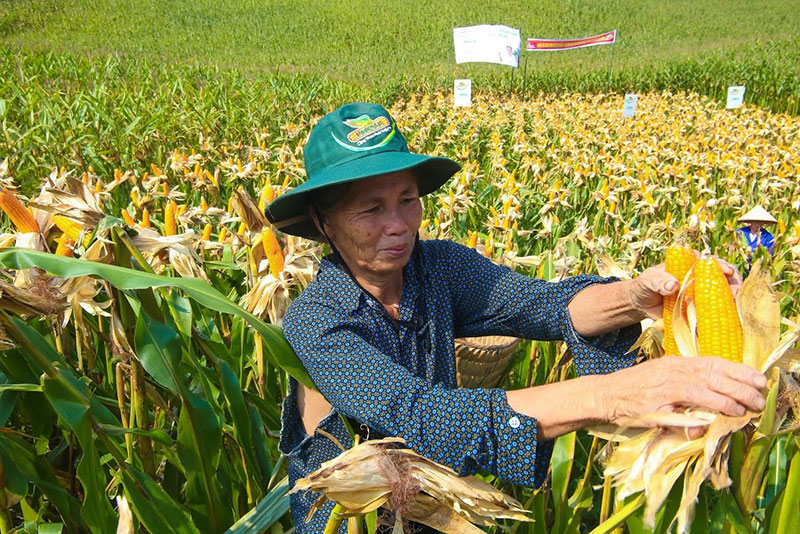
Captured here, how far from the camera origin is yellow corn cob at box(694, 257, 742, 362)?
1.07 metres

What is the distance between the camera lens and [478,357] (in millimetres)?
2242

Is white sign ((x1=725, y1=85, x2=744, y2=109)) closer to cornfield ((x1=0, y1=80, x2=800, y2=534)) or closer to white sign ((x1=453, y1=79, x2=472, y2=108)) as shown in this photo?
white sign ((x1=453, y1=79, x2=472, y2=108))

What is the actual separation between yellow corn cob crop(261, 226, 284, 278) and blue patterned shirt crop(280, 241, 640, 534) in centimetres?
37

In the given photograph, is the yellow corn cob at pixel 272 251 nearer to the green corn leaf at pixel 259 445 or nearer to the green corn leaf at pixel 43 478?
the green corn leaf at pixel 259 445

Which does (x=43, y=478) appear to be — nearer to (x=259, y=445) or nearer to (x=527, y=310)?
(x=259, y=445)

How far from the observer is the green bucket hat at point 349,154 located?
4.27ft

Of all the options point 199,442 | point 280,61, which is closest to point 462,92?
point 199,442

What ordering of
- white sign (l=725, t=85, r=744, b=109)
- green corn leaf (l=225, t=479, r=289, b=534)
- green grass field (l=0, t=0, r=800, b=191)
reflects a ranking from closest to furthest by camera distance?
green corn leaf (l=225, t=479, r=289, b=534)
green grass field (l=0, t=0, r=800, b=191)
white sign (l=725, t=85, r=744, b=109)

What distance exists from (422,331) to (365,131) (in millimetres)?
479

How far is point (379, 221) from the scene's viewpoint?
4.56 ft

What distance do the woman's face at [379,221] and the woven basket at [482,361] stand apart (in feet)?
2.91

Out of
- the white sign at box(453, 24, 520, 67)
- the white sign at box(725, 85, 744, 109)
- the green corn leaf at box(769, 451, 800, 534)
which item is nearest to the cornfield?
the green corn leaf at box(769, 451, 800, 534)

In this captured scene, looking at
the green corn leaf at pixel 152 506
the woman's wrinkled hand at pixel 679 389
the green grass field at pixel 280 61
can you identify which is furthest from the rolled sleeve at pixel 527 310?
the green grass field at pixel 280 61

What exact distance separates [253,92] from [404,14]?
1100 inches
